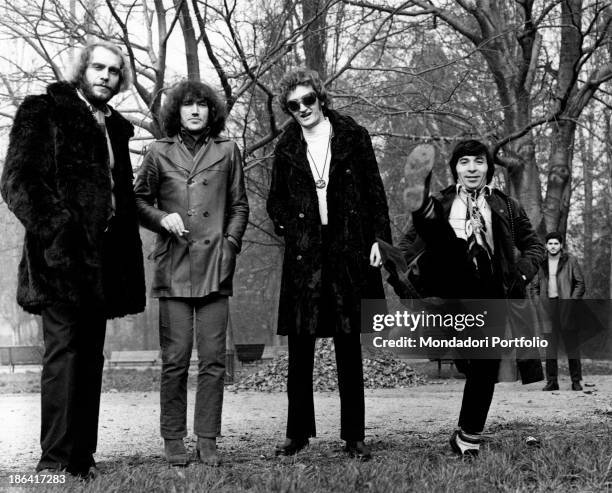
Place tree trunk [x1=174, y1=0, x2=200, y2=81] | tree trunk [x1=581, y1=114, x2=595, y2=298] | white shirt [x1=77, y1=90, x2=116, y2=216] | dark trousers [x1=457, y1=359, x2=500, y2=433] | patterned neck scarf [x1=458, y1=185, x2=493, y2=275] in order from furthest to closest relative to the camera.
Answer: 1. tree trunk [x1=581, y1=114, x2=595, y2=298]
2. tree trunk [x1=174, y1=0, x2=200, y2=81]
3. dark trousers [x1=457, y1=359, x2=500, y2=433]
4. patterned neck scarf [x1=458, y1=185, x2=493, y2=275]
5. white shirt [x1=77, y1=90, x2=116, y2=216]

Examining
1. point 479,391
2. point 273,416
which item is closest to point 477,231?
point 479,391

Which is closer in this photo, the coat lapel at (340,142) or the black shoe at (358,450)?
the black shoe at (358,450)

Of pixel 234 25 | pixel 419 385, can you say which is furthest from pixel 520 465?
pixel 419 385

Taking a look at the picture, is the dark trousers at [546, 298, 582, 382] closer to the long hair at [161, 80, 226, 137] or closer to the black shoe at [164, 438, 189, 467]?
the long hair at [161, 80, 226, 137]

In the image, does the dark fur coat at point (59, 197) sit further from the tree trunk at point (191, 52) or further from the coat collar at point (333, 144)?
the tree trunk at point (191, 52)

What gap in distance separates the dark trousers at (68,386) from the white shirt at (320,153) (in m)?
1.45

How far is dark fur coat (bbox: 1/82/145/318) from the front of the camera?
3826mm

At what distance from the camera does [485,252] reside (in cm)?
434

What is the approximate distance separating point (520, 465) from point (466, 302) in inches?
36.4

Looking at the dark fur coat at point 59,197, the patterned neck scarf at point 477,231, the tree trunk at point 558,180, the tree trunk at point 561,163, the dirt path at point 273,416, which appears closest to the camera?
the dark fur coat at point 59,197

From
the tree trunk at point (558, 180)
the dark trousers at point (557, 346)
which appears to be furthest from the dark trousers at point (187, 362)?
the tree trunk at point (558, 180)

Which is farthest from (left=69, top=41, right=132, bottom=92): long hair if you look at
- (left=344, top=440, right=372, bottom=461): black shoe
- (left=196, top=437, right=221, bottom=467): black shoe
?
(left=344, top=440, right=372, bottom=461): black shoe

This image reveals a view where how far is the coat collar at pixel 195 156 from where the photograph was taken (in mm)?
4574

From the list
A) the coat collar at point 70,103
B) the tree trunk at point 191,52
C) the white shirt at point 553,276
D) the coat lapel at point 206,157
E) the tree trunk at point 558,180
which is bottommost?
the white shirt at point 553,276
